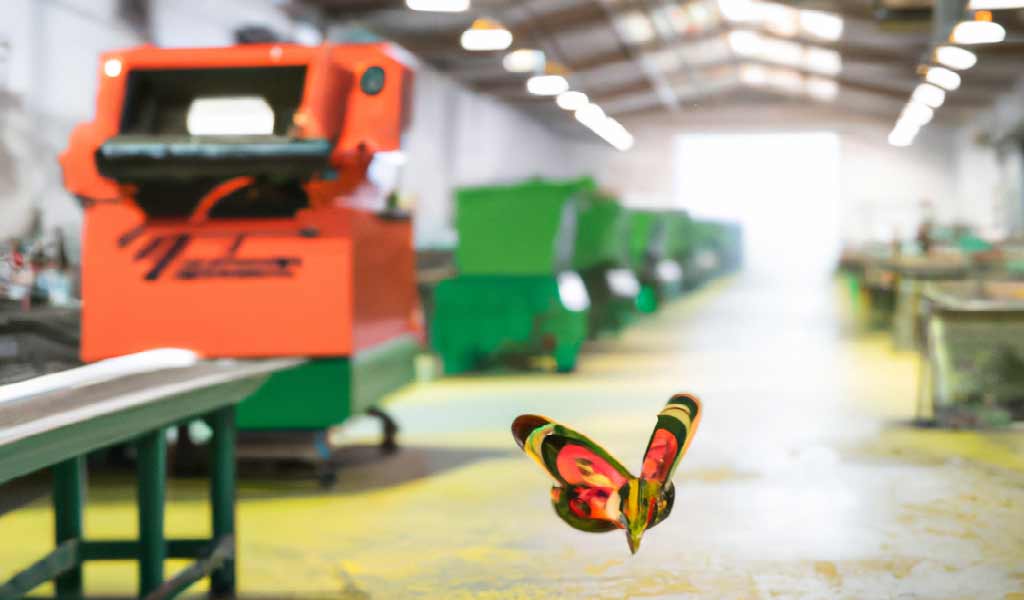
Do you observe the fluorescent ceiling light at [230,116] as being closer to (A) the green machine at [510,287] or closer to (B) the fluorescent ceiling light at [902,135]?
(A) the green machine at [510,287]

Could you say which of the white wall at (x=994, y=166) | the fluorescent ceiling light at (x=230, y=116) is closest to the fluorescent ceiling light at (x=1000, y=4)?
the fluorescent ceiling light at (x=230, y=116)

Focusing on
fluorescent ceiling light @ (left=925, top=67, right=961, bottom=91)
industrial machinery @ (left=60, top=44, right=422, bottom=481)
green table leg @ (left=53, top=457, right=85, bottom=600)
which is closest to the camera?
green table leg @ (left=53, top=457, right=85, bottom=600)

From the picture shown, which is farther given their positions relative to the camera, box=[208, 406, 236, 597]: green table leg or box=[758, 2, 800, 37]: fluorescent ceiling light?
box=[758, 2, 800, 37]: fluorescent ceiling light

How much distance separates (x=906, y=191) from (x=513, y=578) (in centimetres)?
2261

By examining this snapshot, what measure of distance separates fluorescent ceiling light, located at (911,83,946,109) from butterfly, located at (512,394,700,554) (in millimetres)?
12656

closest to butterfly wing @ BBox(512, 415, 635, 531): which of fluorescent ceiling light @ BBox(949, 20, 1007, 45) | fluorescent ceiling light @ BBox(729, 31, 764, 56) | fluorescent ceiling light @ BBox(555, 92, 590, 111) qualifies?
fluorescent ceiling light @ BBox(949, 20, 1007, 45)

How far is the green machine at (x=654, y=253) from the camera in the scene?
10.3m

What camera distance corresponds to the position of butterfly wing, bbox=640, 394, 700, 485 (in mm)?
1408

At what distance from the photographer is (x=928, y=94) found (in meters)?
14.9

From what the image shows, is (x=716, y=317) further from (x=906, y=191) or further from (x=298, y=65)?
(x=906, y=191)

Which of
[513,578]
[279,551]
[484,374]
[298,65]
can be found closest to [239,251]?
[298,65]

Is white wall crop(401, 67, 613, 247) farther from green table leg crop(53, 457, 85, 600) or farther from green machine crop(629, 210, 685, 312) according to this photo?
green table leg crop(53, 457, 85, 600)

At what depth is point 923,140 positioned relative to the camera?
75.5 feet

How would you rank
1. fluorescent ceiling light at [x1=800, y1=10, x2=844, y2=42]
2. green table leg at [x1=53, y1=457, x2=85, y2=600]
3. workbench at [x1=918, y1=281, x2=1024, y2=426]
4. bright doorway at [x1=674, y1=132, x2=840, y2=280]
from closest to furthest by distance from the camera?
green table leg at [x1=53, y1=457, x2=85, y2=600] < workbench at [x1=918, y1=281, x2=1024, y2=426] < fluorescent ceiling light at [x1=800, y1=10, x2=844, y2=42] < bright doorway at [x1=674, y1=132, x2=840, y2=280]
